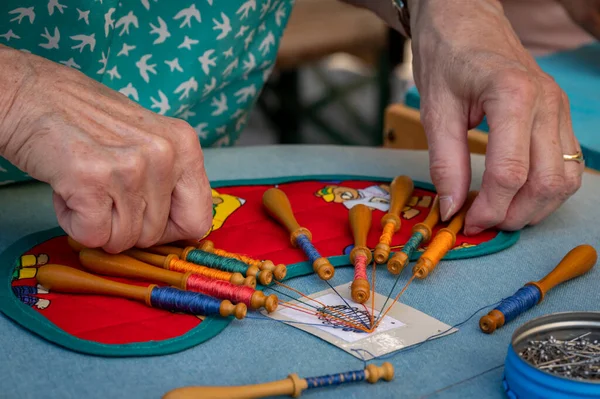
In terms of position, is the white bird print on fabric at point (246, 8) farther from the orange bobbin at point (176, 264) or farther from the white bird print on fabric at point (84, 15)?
the orange bobbin at point (176, 264)

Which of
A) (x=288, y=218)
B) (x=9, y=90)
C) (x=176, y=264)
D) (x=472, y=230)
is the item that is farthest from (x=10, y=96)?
(x=472, y=230)

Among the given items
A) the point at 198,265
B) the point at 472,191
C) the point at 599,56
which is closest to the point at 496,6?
the point at 472,191

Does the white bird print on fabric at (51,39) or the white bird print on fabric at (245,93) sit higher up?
the white bird print on fabric at (51,39)

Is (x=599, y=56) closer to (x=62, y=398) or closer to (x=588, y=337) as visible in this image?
(x=588, y=337)

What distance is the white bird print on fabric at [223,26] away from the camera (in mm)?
1126

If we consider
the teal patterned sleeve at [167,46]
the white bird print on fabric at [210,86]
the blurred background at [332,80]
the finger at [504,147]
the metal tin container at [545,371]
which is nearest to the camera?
the metal tin container at [545,371]

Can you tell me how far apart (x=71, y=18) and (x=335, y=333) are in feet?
1.90

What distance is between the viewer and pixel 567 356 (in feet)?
1.89

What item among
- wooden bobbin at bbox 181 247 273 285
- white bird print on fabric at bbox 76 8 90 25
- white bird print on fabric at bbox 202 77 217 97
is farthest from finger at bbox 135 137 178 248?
white bird print on fabric at bbox 202 77 217 97

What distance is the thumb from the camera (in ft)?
3.04

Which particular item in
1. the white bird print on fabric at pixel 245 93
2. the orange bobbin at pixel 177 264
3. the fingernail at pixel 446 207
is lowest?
the white bird print on fabric at pixel 245 93

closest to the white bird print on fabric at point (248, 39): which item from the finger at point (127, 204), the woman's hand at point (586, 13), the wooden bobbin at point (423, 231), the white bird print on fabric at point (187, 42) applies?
the white bird print on fabric at point (187, 42)

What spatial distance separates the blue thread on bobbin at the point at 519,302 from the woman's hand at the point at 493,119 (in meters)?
0.17

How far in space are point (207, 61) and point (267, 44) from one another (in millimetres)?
164
